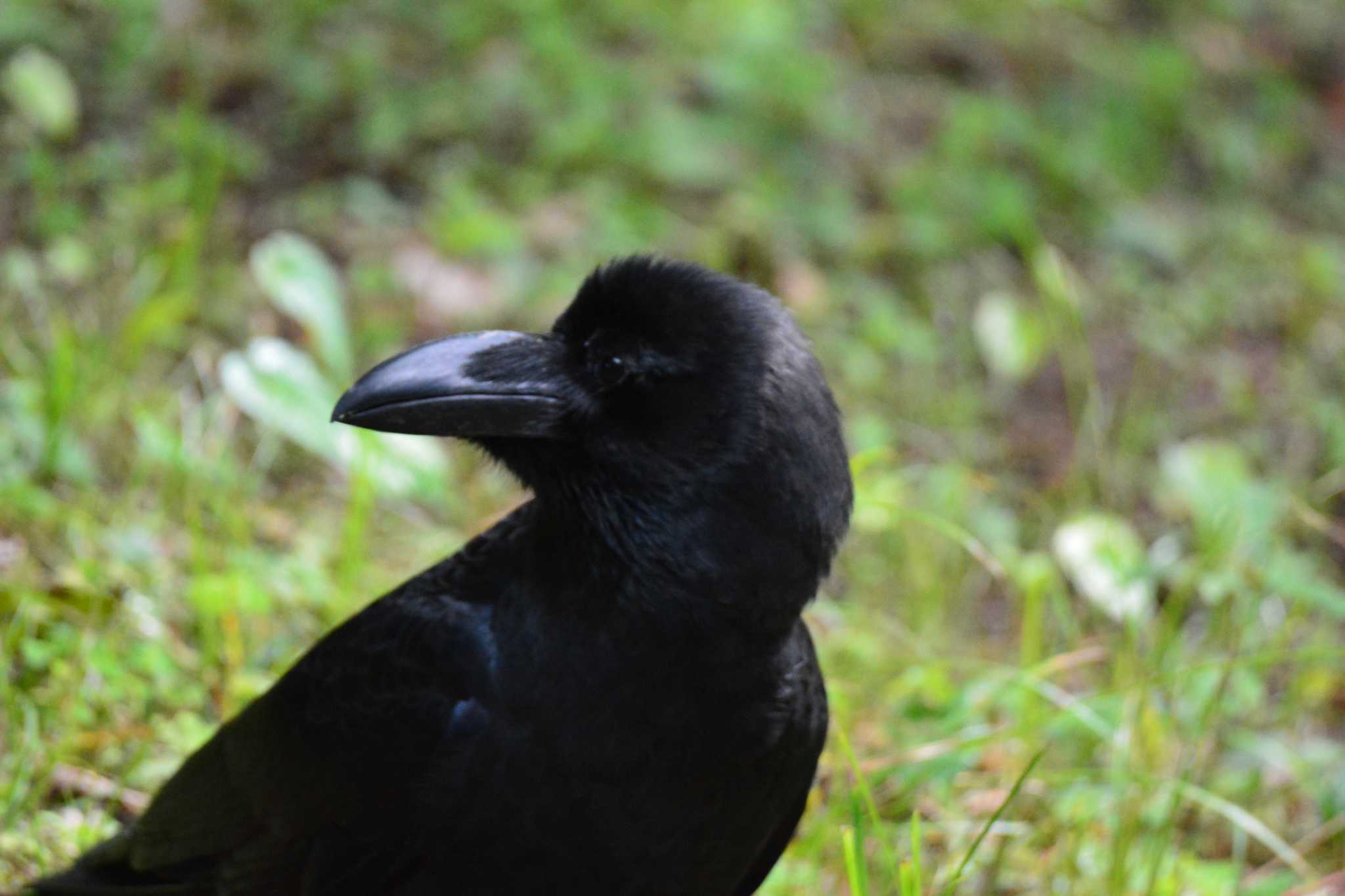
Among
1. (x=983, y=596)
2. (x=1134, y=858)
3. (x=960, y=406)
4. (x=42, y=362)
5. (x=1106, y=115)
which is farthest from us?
(x=1106, y=115)

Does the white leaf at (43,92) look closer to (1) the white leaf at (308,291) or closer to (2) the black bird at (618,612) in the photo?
(1) the white leaf at (308,291)

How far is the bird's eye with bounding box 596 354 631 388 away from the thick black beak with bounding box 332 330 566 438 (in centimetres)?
5

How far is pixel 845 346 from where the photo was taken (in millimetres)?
5016

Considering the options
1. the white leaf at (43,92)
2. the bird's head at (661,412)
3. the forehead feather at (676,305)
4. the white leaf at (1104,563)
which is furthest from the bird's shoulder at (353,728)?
the white leaf at (43,92)

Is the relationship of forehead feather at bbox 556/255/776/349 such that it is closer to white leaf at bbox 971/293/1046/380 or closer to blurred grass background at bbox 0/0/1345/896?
blurred grass background at bbox 0/0/1345/896

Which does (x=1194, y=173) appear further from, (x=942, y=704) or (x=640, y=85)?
(x=942, y=704)

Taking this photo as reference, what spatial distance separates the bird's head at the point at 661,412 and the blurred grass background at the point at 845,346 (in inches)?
20.1

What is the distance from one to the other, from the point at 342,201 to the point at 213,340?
93 cm

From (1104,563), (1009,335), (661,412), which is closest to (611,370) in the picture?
(661,412)

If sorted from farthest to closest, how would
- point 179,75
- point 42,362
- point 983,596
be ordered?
point 179,75
point 983,596
point 42,362

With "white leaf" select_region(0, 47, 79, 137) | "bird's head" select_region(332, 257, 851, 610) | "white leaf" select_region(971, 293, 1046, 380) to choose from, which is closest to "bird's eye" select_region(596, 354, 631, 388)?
"bird's head" select_region(332, 257, 851, 610)

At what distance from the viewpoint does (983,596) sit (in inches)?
165

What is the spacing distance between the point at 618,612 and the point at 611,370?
1.05ft

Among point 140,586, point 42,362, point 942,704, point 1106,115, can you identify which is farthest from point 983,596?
point 1106,115
